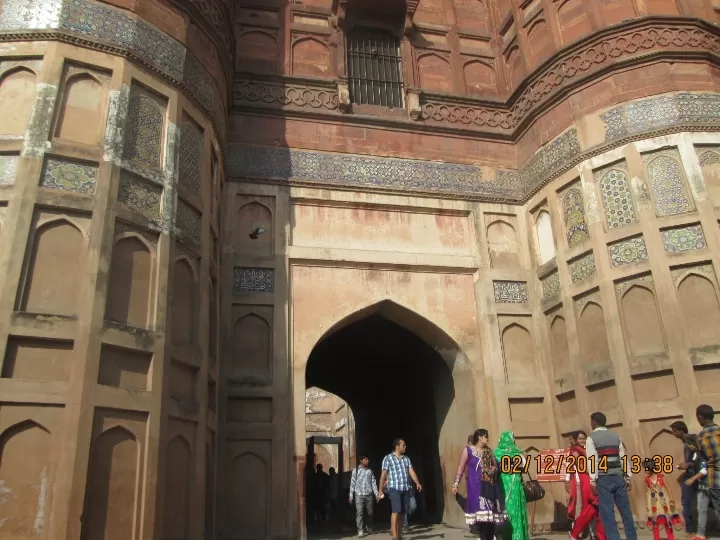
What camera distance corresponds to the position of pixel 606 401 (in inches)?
324

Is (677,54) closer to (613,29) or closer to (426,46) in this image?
(613,29)

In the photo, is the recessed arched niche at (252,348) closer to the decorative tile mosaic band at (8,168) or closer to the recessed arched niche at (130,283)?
the recessed arched niche at (130,283)

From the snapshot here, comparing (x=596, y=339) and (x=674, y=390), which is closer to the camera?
(x=674, y=390)

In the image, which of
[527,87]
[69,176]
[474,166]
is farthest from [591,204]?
[69,176]

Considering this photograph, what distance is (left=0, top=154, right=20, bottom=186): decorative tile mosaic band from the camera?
598 centimetres

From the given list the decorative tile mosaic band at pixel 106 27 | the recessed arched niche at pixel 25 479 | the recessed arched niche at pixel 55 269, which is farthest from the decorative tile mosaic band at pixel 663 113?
the recessed arched niche at pixel 25 479

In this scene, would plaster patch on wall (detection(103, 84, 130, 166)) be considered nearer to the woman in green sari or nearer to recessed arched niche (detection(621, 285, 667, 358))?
the woman in green sari

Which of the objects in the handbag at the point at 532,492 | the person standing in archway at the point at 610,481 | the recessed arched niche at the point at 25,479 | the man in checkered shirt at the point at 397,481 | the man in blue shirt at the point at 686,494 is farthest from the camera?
the man in checkered shirt at the point at 397,481

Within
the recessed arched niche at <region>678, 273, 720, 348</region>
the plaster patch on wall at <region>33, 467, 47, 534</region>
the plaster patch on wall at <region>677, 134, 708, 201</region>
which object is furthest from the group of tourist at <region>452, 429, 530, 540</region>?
the plaster patch on wall at <region>677, 134, 708, 201</region>

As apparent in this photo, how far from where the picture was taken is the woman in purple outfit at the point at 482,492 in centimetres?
552

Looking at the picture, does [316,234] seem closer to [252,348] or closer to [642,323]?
[252,348]

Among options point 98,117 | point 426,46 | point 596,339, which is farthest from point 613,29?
point 98,117

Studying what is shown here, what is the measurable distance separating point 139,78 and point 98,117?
703 millimetres

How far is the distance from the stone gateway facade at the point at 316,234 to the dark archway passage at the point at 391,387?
0.16 metres
